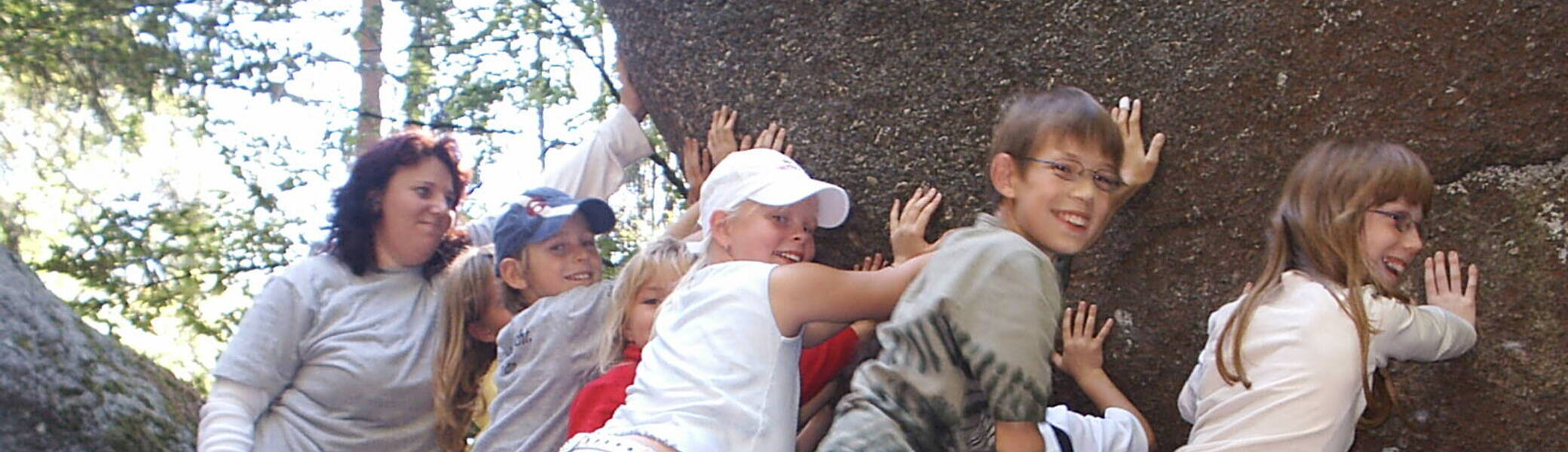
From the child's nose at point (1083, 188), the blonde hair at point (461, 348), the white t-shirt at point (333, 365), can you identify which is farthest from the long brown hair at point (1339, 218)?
the white t-shirt at point (333, 365)

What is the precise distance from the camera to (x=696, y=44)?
3.93m

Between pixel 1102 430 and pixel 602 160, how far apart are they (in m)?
1.88

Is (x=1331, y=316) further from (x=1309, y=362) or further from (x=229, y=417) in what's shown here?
(x=229, y=417)

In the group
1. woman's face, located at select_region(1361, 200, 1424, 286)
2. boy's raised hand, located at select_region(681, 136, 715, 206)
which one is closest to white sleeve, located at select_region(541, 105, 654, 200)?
boy's raised hand, located at select_region(681, 136, 715, 206)

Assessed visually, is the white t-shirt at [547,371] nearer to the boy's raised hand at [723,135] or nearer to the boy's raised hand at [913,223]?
the boy's raised hand at [723,135]

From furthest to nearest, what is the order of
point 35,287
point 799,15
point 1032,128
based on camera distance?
point 35,287, point 799,15, point 1032,128

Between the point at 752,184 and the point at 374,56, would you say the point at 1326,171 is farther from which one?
the point at 374,56

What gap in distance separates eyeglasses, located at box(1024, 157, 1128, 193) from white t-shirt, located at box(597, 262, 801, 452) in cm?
62

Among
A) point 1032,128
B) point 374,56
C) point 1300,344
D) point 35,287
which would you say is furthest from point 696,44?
point 374,56

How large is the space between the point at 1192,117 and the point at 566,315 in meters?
1.58

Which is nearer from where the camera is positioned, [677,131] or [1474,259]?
[1474,259]

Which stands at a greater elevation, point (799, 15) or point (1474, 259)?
point (799, 15)

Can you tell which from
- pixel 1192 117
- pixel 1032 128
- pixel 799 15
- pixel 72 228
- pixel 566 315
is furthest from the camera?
pixel 72 228

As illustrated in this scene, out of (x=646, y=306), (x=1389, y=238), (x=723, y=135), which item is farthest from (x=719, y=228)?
(x=1389, y=238)
